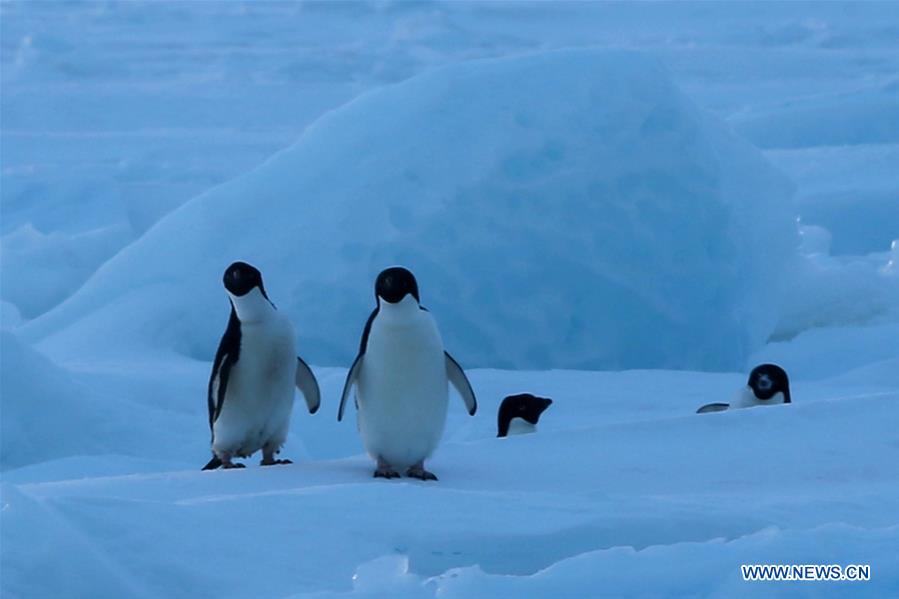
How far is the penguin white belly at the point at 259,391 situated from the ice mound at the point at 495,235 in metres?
2.90

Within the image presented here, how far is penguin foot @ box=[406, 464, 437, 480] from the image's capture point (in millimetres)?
3151

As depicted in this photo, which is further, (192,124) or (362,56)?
(362,56)

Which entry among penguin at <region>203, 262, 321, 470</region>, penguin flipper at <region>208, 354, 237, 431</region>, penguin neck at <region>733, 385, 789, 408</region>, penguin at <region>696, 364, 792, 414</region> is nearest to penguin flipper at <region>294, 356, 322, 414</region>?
penguin at <region>203, 262, 321, 470</region>

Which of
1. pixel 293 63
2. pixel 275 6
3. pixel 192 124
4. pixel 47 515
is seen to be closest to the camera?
pixel 47 515

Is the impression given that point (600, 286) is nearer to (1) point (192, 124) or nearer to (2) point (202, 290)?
(2) point (202, 290)

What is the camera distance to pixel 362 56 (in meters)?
20.3

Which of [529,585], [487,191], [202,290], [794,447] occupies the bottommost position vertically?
[529,585]

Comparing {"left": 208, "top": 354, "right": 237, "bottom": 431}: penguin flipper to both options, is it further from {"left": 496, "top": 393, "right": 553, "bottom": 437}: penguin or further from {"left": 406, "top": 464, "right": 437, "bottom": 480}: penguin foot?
{"left": 496, "top": 393, "right": 553, "bottom": 437}: penguin

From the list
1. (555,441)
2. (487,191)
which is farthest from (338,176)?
(555,441)

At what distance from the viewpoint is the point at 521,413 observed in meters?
4.78

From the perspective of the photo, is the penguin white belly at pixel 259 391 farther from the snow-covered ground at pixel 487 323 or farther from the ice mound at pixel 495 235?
the ice mound at pixel 495 235

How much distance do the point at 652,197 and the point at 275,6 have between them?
74.4 feet

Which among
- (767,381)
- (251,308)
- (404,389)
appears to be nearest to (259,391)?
(251,308)

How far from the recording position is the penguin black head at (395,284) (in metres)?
3.11
